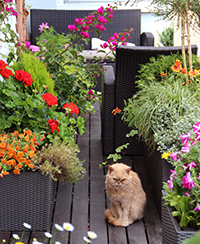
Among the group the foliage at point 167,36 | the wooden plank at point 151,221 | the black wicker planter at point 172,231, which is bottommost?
the wooden plank at point 151,221

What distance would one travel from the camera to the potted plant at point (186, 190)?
115 centimetres

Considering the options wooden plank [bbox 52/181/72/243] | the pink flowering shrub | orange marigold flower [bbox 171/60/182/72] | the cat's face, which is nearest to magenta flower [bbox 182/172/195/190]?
the pink flowering shrub

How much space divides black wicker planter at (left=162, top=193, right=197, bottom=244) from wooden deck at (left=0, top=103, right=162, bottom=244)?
22.9 inches

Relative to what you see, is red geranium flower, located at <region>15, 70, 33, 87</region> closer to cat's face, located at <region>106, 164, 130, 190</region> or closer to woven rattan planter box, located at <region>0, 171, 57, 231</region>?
woven rattan planter box, located at <region>0, 171, 57, 231</region>

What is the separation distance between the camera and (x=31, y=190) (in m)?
1.80

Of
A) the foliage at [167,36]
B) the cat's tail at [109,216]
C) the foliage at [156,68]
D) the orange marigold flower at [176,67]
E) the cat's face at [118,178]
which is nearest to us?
the cat's face at [118,178]

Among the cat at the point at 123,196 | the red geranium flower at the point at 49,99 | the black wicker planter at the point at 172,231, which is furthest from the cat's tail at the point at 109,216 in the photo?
the red geranium flower at the point at 49,99

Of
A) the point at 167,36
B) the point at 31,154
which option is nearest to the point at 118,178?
the point at 31,154

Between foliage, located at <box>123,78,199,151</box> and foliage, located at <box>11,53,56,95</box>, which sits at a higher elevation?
foliage, located at <box>11,53,56,95</box>

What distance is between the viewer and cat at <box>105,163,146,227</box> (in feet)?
6.01

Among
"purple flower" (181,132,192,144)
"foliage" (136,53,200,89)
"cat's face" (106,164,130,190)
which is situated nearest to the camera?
"purple flower" (181,132,192,144)

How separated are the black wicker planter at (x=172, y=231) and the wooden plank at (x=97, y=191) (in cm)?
63

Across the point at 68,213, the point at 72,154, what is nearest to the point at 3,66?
the point at 72,154

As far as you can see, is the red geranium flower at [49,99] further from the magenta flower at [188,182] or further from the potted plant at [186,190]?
the magenta flower at [188,182]
